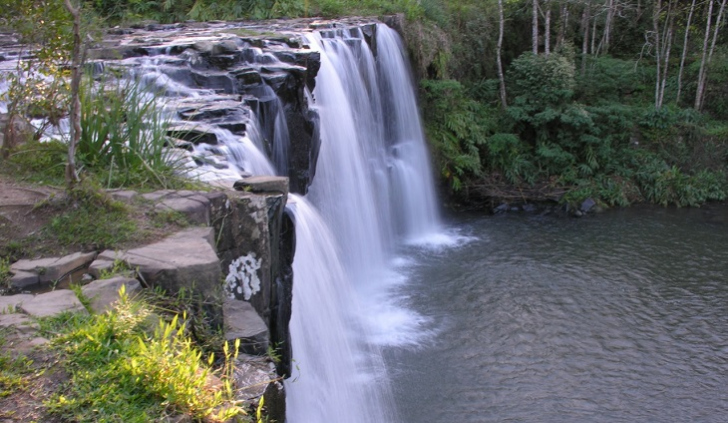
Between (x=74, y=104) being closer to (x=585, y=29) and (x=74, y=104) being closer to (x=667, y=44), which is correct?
(x=585, y=29)

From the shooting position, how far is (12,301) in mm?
3711

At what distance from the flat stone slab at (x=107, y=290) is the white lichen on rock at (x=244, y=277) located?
3.85 ft

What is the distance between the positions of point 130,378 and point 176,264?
112 centimetres

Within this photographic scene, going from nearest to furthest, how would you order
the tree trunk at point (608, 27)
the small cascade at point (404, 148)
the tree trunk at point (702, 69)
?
the small cascade at point (404, 148), the tree trunk at point (702, 69), the tree trunk at point (608, 27)

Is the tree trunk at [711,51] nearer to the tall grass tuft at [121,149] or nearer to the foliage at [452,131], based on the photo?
the foliage at [452,131]

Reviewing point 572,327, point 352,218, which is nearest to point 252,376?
point 572,327

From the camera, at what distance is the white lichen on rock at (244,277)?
503 cm

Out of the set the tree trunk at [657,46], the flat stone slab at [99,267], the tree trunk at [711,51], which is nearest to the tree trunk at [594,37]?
the tree trunk at [657,46]

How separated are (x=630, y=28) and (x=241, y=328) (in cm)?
1713

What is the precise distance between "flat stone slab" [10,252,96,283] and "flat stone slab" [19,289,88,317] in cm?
27

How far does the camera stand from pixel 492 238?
1303cm

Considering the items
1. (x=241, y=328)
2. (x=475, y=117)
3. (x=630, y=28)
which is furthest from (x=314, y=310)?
(x=630, y=28)

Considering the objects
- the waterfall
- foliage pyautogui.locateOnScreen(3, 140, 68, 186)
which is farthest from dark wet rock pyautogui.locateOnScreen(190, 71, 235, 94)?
foliage pyautogui.locateOnScreen(3, 140, 68, 186)

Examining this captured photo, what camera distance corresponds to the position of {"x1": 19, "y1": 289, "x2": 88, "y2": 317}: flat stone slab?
3.53 m
